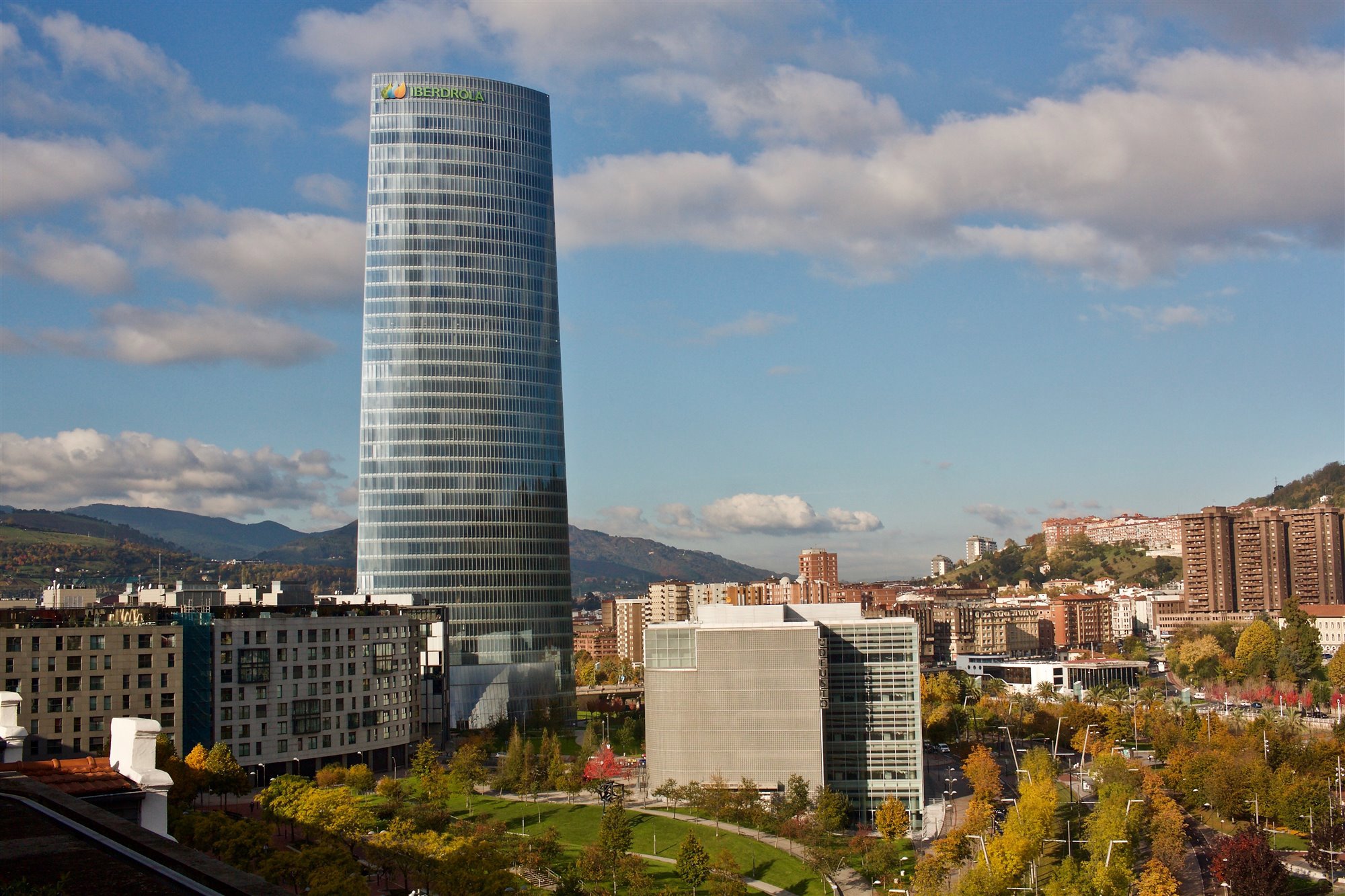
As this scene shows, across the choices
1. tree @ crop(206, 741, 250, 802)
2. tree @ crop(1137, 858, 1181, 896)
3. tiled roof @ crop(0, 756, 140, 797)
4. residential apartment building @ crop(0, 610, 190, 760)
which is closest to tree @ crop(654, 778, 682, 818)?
tree @ crop(206, 741, 250, 802)

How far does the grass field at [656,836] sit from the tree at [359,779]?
960cm

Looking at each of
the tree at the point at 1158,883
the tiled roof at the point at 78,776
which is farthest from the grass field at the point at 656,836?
the tiled roof at the point at 78,776

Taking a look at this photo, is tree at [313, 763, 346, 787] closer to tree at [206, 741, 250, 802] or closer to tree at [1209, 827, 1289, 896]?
tree at [206, 741, 250, 802]

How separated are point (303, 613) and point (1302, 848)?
11602 cm

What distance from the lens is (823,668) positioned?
14225cm

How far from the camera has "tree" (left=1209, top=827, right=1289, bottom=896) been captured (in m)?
101

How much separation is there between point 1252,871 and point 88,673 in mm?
109038

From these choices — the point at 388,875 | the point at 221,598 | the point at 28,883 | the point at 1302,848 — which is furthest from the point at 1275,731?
the point at 28,883

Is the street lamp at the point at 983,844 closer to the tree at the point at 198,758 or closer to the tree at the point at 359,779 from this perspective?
the tree at the point at 359,779

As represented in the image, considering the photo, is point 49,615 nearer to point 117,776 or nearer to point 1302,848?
point 117,776

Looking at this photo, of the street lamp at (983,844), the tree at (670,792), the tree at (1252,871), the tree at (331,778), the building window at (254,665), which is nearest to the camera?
the street lamp at (983,844)

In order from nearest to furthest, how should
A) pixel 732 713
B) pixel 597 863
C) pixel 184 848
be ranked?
pixel 184 848
pixel 597 863
pixel 732 713

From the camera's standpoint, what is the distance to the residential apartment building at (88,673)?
125 m

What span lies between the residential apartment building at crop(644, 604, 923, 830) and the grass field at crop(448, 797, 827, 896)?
11.2 meters
